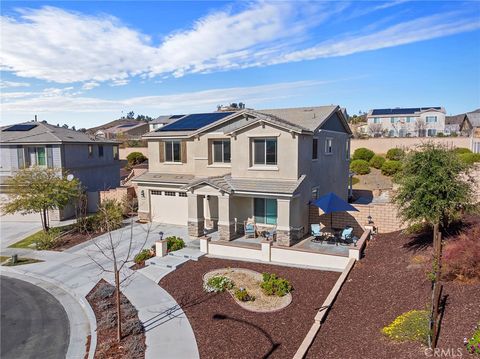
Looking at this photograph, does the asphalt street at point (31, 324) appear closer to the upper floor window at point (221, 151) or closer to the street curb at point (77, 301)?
the street curb at point (77, 301)

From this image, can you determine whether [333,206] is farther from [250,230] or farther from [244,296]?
[244,296]

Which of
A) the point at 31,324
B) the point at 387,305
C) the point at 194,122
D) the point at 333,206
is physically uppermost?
the point at 194,122

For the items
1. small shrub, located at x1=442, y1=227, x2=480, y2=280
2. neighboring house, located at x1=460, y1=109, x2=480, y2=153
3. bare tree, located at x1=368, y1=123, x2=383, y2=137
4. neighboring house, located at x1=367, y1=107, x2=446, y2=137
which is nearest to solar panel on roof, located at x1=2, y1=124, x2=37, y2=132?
small shrub, located at x1=442, y1=227, x2=480, y2=280

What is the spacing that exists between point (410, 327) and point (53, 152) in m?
29.2

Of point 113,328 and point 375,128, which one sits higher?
point 375,128

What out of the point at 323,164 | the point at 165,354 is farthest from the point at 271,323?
the point at 323,164

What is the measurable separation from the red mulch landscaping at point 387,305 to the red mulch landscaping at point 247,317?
0.93 m

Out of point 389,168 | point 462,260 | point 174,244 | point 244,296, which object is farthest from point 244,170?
point 389,168

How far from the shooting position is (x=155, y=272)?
55.5ft

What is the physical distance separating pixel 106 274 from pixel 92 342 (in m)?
6.07

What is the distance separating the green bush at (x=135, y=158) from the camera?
52.2m

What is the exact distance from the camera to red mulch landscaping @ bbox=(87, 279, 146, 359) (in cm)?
1051

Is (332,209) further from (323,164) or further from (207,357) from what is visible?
(207,357)

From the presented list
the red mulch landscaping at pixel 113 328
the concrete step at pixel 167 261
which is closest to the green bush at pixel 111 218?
the concrete step at pixel 167 261
